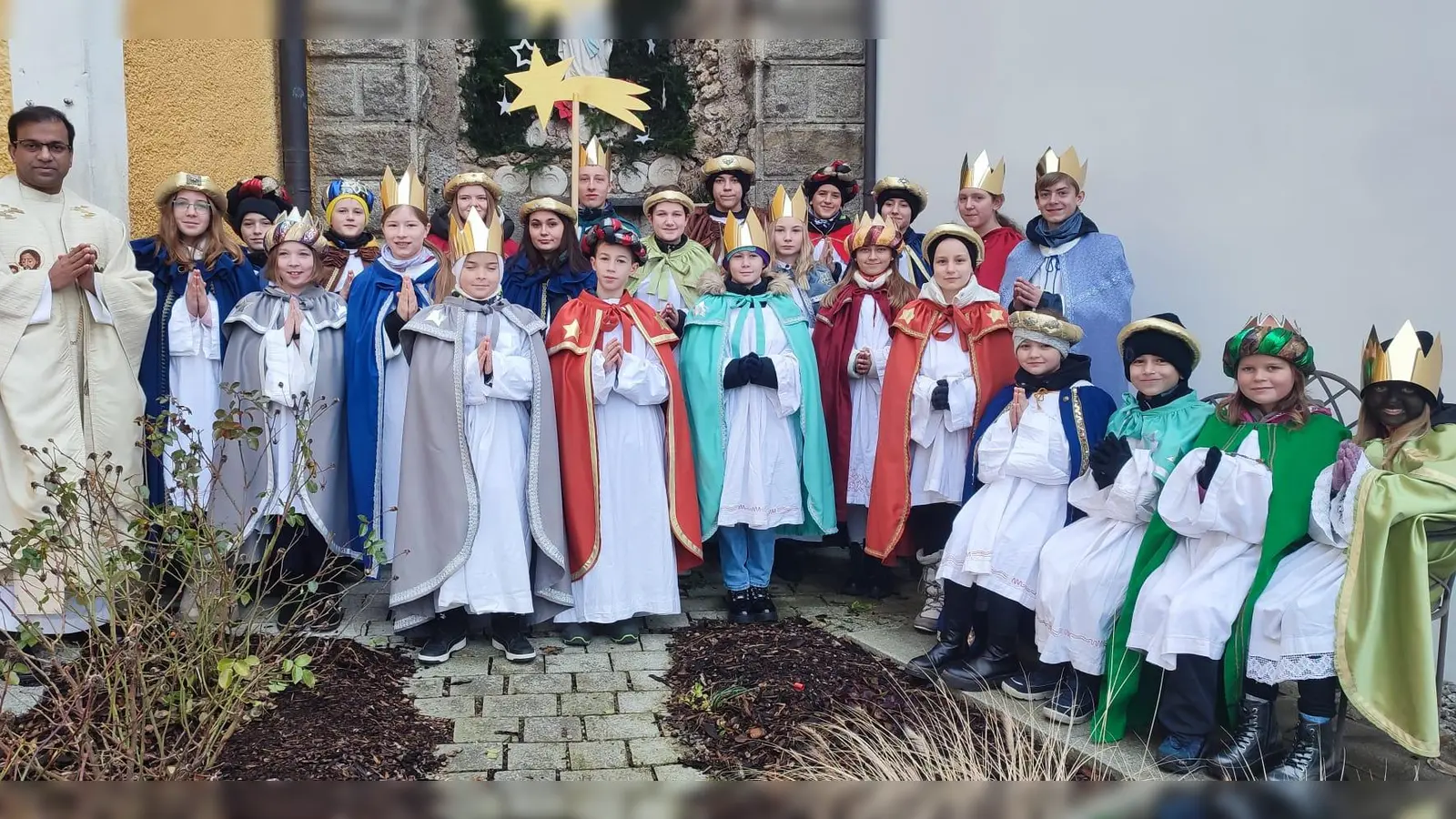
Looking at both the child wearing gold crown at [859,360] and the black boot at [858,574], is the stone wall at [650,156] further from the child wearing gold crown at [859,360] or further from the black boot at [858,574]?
the black boot at [858,574]

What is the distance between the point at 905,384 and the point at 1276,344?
5.66 feet

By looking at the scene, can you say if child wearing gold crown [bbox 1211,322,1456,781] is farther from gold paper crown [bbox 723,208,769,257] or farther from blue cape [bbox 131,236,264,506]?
blue cape [bbox 131,236,264,506]

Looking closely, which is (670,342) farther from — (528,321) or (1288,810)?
(1288,810)

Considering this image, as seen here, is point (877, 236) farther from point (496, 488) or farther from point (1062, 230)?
point (496, 488)

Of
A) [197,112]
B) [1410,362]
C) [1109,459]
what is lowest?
[1109,459]

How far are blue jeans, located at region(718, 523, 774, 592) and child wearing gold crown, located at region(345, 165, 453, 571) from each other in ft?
5.01

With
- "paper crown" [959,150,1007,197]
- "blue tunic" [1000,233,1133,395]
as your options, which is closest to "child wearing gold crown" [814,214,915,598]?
"paper crown" [959,150,1007,197]

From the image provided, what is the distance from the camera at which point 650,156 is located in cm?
857

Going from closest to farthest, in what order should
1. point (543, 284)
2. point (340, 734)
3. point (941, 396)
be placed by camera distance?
point (340, 734), point (941, 396), point (543, 284)

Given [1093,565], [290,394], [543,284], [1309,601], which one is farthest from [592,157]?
[1309,601]

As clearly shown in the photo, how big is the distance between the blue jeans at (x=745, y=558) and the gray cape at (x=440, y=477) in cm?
82

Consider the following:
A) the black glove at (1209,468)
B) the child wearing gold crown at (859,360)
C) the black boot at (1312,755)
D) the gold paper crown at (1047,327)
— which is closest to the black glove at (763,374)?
the child wearing gold crown at (859,360)

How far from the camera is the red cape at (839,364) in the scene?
544 centimetres

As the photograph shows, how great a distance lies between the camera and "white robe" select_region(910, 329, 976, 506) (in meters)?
4.84
